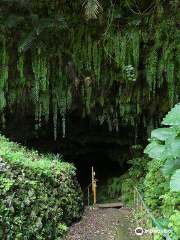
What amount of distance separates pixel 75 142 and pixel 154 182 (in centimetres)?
585

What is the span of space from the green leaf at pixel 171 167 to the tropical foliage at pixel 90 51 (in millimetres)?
2923

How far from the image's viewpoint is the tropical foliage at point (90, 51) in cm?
502

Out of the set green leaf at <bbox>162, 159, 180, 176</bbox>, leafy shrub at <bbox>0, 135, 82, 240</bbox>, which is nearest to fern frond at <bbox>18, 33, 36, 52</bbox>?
leafy shrub at <bbox>0, 135, 82, 240</bbox>

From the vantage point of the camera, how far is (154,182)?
4.25m

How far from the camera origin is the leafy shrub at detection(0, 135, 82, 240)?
306 centimetres

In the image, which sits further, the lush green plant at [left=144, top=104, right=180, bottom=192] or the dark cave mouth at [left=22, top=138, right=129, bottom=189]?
the dark cave mouth at [left=22, top=138, right=129, bottom=189]

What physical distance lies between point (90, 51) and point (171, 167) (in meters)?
3.66

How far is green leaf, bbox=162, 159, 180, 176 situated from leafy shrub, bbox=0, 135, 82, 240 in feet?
6.51

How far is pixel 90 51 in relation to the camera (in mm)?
5430

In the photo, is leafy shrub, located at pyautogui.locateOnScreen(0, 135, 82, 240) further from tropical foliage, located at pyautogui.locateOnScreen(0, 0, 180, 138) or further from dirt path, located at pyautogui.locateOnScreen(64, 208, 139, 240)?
tropical foliage, located at pyautogui.locateOnScreen(0, 0, 180, 138)

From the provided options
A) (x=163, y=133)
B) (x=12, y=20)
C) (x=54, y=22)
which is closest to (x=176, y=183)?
(x=163, y=133)

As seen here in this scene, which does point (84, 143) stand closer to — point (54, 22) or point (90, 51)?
point (90, 51)

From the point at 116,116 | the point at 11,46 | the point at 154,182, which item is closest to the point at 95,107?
the point at 116,116

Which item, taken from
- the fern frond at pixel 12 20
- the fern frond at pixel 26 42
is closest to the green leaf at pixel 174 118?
the fern frond at pixel 26 42
